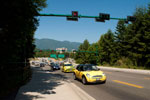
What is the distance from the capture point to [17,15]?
429cm

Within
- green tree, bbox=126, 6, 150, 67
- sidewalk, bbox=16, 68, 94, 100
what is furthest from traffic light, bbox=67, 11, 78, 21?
green tree, bbox=126, 6, 150, 67

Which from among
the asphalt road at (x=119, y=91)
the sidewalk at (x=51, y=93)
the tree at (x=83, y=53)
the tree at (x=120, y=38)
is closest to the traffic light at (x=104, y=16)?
the asphalt road at (x=119, y=91)

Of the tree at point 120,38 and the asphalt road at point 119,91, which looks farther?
the tree at point 120,38

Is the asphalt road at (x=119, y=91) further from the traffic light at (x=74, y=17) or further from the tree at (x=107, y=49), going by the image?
the tree at (x=107, y=49)

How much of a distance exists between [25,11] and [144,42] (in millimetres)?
43019

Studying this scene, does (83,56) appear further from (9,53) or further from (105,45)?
(9,53)

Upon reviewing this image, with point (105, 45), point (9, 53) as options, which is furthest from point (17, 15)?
point (105, 45)

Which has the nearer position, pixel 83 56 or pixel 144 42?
pixel 144 42

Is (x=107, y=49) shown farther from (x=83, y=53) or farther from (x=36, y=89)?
(x=36, y=89)

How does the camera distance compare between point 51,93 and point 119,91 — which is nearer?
point 51,93

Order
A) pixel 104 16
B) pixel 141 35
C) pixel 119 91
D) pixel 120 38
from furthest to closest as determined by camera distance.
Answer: pixel 120 38 → pixel 141 35 → pixel 104 16 → pixel 119 91

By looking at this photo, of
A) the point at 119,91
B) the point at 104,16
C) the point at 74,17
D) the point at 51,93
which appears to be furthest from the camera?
the point at 104,16

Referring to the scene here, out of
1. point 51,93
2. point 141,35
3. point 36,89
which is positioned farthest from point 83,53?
point 51,93

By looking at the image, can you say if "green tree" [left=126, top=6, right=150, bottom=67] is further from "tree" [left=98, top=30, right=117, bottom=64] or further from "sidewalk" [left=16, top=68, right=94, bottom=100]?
"sidewalk" [left=16, top=68, right=94, bottom=100]
